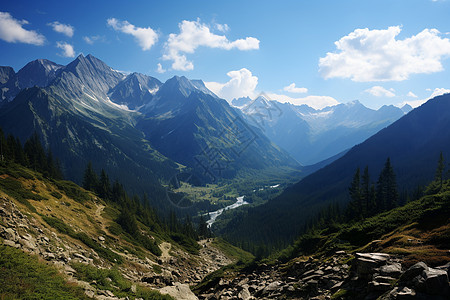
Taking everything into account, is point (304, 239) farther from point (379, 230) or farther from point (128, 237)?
point (128, 237)

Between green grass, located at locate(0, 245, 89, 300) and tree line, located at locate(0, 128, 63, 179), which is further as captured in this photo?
tree line, located at locate(0, 128, 63, 179)

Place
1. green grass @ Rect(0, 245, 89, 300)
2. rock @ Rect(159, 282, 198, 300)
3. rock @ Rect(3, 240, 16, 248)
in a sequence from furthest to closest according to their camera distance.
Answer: rock @ Rect(159, 282, 198, 300)
rock @ Rect(3, 240, 16, 248)
green grass @ Rect(0, 245, 89, 300)

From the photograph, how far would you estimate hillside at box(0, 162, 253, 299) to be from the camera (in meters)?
22.0

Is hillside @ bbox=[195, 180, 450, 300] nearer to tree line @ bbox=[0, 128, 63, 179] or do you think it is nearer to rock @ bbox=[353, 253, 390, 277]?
rock @ bbox=[353, 253, 390, 277]

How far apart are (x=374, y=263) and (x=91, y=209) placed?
234ft

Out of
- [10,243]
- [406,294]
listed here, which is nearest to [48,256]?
[10,243]

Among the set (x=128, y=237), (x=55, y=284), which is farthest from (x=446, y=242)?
(x=128, y=237)

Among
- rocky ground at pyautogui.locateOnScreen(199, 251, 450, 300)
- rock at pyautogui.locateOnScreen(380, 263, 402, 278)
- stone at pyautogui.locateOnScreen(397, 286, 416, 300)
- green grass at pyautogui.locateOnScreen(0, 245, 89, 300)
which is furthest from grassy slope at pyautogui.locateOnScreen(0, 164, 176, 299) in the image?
stone at pyautogui.locateOnScreen(397, 286, 416, 300)

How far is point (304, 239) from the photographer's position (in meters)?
54.6

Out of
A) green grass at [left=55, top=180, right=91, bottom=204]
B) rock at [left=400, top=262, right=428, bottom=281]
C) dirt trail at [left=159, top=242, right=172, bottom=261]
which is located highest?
green grass at [left=55, top=180, right=91, bottom=204]

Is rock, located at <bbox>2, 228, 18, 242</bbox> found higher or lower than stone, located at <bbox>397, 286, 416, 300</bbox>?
higher

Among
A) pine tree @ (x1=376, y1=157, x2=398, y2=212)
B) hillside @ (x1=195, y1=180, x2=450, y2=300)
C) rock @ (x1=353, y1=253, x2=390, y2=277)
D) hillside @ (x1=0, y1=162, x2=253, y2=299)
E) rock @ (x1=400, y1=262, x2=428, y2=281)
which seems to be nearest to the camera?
hillside @ (x1=195, y1=180, x2=450, y2=300)

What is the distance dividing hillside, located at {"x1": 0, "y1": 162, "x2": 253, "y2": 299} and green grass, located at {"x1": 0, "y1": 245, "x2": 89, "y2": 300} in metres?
0.10

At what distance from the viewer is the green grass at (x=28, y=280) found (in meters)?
15.1
